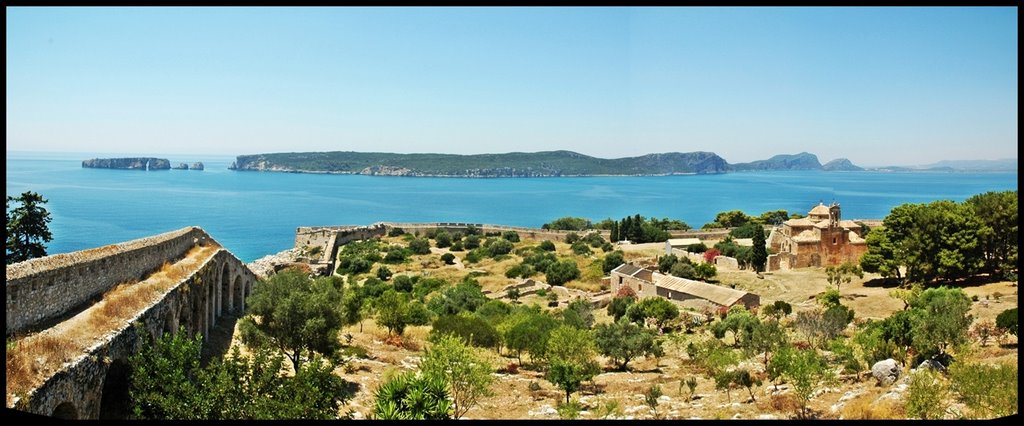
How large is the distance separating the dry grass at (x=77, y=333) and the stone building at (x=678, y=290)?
2043cm

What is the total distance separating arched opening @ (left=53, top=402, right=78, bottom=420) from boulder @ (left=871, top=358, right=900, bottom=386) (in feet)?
46.4

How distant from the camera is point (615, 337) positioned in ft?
63.8

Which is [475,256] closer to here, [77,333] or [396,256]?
[396,256]

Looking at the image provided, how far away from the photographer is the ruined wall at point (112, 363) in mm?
8859

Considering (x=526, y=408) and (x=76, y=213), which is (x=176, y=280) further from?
(x=76, y=213)

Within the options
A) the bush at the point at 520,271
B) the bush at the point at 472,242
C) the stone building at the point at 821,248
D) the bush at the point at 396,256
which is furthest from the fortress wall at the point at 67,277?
the bush at the point at 472,242

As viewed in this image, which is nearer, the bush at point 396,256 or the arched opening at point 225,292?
the arched opening at point 225,292

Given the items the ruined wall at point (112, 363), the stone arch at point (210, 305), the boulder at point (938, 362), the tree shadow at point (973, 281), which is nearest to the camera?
the ruined wall at point (112, 363)

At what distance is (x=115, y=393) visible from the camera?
11.4 metres

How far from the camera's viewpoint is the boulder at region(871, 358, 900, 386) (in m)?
13.8

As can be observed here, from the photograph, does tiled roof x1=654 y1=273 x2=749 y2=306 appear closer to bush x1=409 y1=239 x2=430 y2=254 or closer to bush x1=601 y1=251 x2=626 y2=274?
bush x1=601 y1=251 x2=626 y2=274

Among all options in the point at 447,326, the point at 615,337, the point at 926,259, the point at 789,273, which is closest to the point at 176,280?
the point at 447,326

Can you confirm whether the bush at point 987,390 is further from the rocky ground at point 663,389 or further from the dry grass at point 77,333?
the dry grass at point 77,333

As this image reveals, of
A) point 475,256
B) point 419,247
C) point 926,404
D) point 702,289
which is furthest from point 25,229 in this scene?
point 419,247
